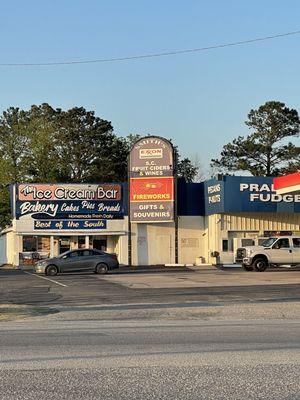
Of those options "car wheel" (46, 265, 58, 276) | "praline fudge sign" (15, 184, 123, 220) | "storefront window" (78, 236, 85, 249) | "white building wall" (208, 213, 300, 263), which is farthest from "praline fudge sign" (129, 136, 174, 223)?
"car wheel" (46, 265, 58, 276)

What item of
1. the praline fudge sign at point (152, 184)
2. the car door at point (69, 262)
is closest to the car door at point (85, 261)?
the car door at point (69, 262)

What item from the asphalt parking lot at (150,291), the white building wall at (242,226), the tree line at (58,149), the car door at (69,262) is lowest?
the asphalt parking lot at (150,291)

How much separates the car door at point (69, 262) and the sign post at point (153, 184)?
848 centimetres

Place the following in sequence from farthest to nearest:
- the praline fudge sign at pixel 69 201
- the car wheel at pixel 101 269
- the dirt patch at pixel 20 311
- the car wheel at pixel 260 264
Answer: the praline fudge sign at pixel 69 201 < the car wheel at pixel 101 269 < the car wheel at pixel 260 264 < the dirt patch at pixel 20 311

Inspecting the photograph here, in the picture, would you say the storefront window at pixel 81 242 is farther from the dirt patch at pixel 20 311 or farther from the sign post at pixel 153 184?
the dirt patch at pixel 20 311

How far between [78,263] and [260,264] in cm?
1035

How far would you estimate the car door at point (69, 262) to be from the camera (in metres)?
35.2

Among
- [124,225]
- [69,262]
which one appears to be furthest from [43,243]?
[69,262]

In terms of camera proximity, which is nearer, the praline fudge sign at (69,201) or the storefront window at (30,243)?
the praline fudge sign at (69,201)

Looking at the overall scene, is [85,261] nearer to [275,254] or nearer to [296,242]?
[275,254]

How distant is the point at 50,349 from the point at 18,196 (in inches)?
1371

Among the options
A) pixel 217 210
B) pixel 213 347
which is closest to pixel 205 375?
pixel 213 347

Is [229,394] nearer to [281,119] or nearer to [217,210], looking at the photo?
[217,210]

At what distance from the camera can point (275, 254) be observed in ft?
116
